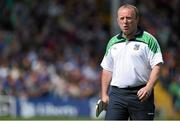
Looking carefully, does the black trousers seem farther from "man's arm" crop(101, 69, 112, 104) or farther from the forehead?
the forehead

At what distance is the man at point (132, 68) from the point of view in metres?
9.13

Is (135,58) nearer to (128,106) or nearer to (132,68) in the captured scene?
(132,68)

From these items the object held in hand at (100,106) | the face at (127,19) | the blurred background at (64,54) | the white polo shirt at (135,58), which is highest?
the face at (127,19)

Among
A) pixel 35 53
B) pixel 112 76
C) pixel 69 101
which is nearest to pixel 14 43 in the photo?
pixel 35 53

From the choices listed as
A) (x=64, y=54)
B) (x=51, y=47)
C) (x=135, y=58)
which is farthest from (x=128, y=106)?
(x=51, y=47)

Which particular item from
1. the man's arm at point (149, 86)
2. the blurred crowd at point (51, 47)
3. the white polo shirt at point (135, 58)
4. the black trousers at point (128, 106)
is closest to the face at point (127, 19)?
the white polo shirt at point (135, 58)

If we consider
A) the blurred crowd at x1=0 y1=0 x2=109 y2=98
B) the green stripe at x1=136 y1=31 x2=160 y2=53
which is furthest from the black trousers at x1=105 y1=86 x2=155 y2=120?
the blurred crowd at x1=0 y1=0 x2=109 y2=98

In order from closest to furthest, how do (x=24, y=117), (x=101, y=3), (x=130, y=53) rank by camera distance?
(x=130, y=53)
(x=24, y=117)
(x=101, y=3)

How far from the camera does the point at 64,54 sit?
22.8 m

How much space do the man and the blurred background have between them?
10.5 m

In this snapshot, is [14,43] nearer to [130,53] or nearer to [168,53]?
[168,53]

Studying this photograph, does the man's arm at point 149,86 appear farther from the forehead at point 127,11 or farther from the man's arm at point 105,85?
the forehead at point 127,11

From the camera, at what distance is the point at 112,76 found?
9.48m

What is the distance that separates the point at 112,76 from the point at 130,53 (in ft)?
1.51
